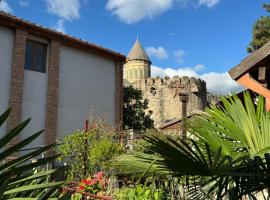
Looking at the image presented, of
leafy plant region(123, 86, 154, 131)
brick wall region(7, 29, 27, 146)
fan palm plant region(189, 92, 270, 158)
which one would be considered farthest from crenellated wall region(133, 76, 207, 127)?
fan palm plant region(189, 92, 270, 158)

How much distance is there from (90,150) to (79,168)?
28.3 inches

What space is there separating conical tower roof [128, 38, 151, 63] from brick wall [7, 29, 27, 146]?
5550 cm

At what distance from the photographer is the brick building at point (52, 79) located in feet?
51.5

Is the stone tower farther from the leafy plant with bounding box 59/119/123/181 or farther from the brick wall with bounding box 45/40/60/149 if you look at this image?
the leafy plant with bounding box 59/119/123/181

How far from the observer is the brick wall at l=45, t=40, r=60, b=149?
16641mm

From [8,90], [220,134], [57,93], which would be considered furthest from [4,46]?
[220,134]

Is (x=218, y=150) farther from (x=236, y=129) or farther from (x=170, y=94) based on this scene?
(x=170, y=94)

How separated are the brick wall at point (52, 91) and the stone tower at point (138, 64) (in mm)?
52970

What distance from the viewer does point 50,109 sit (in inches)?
661

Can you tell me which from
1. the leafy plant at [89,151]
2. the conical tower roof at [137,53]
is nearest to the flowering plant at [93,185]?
the leafy plant at [89,151]

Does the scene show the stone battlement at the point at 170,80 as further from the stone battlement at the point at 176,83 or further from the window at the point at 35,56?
the window at the point at 35,56

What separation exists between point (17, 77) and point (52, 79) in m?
1.74

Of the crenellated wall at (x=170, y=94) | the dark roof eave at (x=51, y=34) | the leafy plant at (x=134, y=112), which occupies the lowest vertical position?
the leafy plant at (x=134, y=112)

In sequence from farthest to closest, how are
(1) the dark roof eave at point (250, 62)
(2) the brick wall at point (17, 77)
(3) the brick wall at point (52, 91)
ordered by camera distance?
(3) the brick wall at point (52, 91), (2) the brick wall at point (17, 77), (1) the dark roof eave at point (250, 62)
